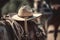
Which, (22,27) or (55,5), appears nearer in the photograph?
(22,27)

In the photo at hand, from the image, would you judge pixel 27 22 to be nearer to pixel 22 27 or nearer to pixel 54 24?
pixel 22 27

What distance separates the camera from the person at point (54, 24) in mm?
4384

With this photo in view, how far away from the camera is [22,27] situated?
2.60 metres

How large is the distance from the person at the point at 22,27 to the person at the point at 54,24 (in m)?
1.71

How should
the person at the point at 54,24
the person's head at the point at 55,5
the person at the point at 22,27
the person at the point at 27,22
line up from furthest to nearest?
the person at the point at 54,24, the person's head at the point at 55,5, the person at the point at 27,22, the person at the point at 22,27

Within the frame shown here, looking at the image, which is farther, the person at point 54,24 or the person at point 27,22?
the person at point 54,24

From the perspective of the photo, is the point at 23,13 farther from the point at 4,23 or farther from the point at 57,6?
the point at 57,6

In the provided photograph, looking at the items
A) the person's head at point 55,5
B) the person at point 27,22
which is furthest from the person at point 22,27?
the person's head at point 55,5

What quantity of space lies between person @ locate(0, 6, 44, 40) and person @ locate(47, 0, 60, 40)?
1711 millimetres

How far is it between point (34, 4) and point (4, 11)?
117cm

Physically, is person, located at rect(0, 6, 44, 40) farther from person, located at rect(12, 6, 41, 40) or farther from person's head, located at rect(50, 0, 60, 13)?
person's head, located at rect(50, 0, 60, 13)

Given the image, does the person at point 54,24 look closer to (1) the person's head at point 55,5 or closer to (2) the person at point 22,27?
(1) the person's head at point 55,5

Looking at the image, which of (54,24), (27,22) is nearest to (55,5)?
(54,24)

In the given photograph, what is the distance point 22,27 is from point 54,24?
6.80 feet
